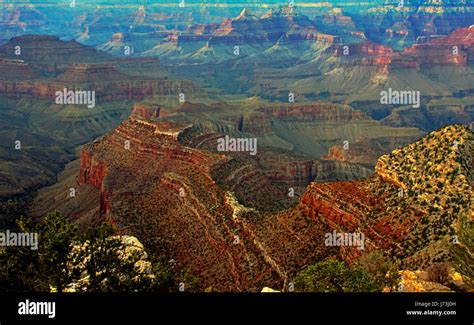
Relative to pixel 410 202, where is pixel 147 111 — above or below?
above

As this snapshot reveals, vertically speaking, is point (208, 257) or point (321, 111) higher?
point (321, 111)

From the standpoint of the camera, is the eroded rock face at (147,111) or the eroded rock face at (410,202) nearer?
the eroded rock face at (410,202)

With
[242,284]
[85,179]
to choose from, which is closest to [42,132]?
[85,179]

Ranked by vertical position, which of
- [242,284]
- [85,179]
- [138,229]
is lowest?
[242,284]

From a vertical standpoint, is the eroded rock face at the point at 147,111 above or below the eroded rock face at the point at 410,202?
above

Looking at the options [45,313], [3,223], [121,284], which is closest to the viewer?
[45,313]

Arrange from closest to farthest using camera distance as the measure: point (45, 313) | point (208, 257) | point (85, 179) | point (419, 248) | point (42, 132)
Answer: point (45, 313) → point (419, 248) → point (208, 257) → point (85, 179) → point (42, 132)

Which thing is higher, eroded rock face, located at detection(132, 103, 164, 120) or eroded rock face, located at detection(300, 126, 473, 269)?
eroded rock face, located at detection(132, 103, 164, 120)

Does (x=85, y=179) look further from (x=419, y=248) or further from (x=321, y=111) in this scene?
(x=321, y=111)

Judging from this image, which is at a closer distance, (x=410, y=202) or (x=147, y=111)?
(x=410, y=202)

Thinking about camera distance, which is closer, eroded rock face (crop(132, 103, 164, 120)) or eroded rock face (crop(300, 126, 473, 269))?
eroded rock face (crop(300, 126, 473, 269))

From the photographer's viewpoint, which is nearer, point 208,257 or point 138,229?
point 208,257
